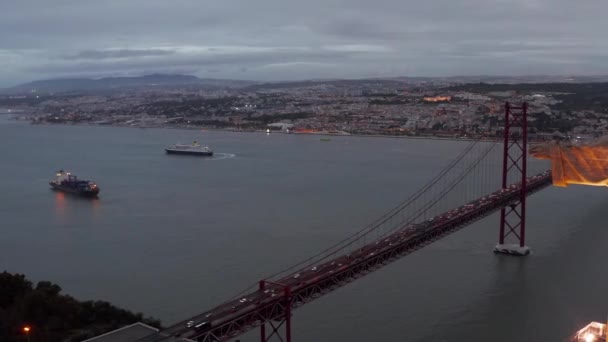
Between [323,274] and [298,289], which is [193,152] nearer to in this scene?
[323,274]

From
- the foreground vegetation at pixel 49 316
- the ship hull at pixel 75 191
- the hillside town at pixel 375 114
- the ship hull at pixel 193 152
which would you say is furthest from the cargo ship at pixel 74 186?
the hillside town at pixel 375 114

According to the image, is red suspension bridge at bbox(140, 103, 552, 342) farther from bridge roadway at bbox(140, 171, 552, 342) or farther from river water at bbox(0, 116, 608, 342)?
river water at bbox(0, 116, 608, 342)

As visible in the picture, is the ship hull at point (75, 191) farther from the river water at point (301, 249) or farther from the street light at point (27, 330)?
the street light at point (27, 330)

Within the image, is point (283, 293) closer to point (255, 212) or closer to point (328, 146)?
point (255, 212)

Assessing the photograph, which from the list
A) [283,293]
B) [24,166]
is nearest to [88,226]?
[283,293]

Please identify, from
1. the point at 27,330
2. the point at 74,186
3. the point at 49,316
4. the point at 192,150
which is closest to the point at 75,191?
the point at 74,186

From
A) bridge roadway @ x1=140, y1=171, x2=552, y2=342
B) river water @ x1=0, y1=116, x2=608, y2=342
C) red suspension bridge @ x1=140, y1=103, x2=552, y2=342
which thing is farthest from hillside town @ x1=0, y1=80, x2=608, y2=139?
bridge roadway @ x1=140, y1=171, x2=552, y2=342
